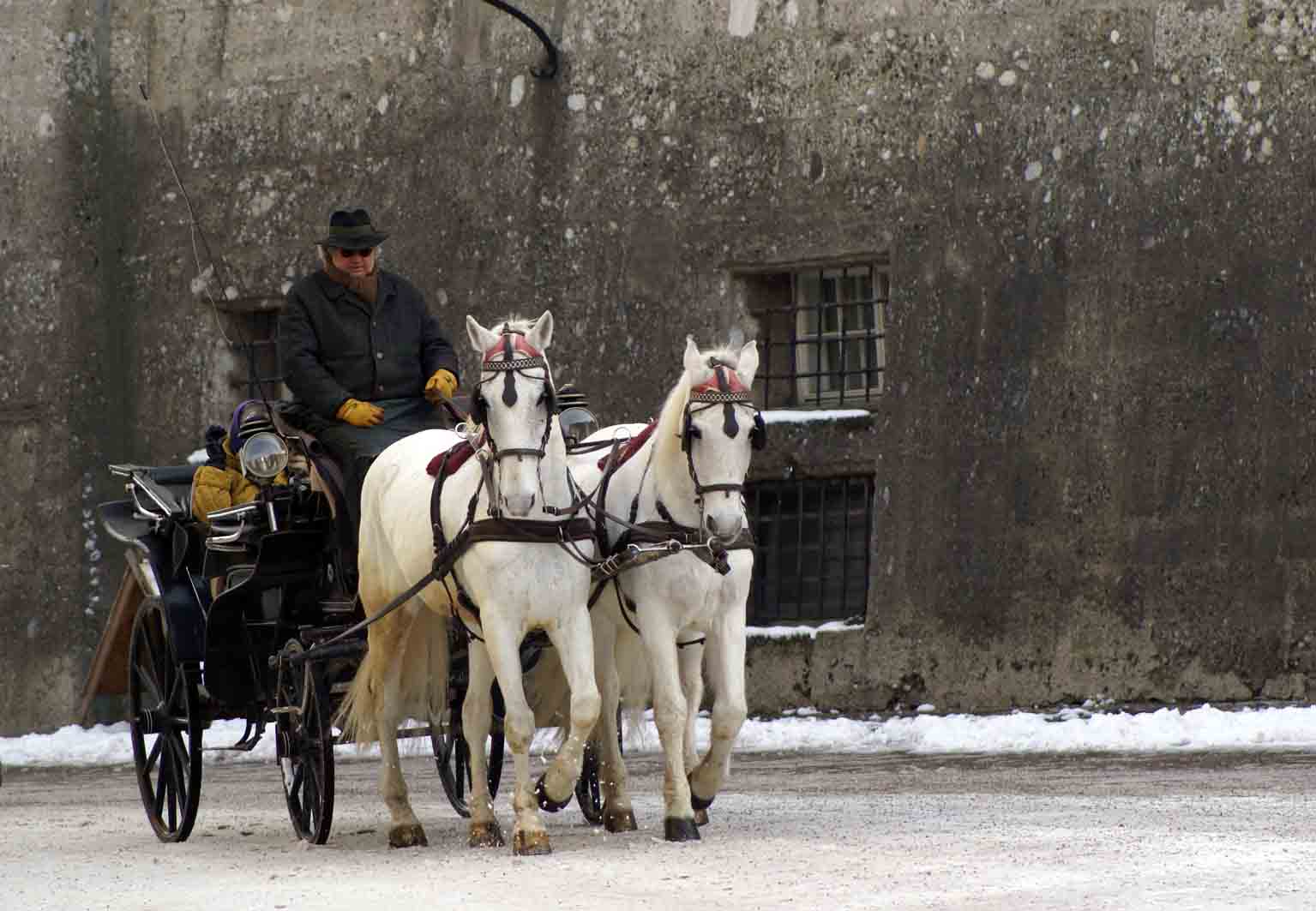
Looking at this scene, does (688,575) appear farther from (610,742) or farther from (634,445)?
(610,742)

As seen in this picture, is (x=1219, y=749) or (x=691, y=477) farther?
(x=1219, y=749)

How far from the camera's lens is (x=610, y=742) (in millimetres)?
10102

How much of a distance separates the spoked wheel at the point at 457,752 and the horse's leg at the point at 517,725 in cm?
151

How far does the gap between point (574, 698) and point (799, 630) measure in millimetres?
8114

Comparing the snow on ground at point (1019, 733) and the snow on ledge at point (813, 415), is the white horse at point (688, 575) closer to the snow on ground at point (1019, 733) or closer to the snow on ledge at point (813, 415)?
the snow on ground at point (1019, 733)

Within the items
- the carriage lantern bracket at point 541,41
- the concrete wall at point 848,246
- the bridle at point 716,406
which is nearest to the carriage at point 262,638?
the bridle at point 716,406

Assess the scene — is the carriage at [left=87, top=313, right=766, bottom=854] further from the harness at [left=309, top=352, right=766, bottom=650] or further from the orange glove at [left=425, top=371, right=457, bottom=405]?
the orange glove at [left=425, top=371, right=457, bottom=405]

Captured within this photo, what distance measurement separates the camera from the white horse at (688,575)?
932 cm

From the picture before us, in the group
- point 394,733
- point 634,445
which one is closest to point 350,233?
point 634,445

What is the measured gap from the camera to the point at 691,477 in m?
9.57

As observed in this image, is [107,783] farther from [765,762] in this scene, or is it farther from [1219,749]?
[1219,749]

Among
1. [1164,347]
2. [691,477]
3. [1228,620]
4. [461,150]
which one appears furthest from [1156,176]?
[691,477]

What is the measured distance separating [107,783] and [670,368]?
5029mm

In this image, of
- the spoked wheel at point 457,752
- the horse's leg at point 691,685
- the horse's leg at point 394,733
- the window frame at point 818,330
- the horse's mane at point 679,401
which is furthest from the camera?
the window frame at point 818,330
